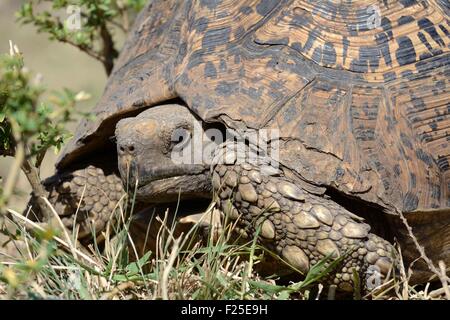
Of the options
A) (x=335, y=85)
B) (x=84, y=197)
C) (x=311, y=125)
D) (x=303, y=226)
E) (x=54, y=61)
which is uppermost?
(x=335, y=85)

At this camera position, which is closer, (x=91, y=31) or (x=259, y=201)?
(x=259, y=201)

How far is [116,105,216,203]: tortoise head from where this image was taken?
3.45 m

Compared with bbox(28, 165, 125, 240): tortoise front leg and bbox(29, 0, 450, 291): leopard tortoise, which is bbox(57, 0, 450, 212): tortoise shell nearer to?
bbox(29, 0, 450, 291): leopard tortoise

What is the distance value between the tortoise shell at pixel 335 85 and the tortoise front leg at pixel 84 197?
553 mm

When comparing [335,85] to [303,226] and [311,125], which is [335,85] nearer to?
[311,125]

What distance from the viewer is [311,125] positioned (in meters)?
3.24

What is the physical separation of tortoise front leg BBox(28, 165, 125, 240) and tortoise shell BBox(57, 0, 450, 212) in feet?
1.82

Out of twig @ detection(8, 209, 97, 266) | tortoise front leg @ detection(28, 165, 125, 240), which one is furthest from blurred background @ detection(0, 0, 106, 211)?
twig @ detection(8, 209, 97, 266)

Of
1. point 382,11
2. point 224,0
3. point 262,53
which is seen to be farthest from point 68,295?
point 382,11

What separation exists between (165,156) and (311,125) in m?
0.75

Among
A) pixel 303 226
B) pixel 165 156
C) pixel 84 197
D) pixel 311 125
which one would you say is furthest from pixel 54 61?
pixel 303 226

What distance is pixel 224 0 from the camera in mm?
3760
